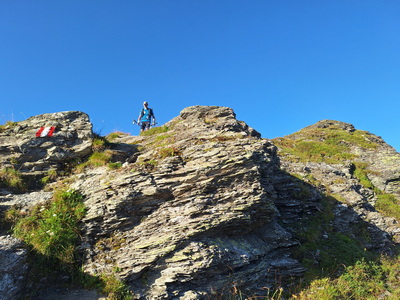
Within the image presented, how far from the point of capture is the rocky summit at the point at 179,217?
29.9 feet

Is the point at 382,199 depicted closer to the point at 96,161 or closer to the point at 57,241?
the point at 96,161

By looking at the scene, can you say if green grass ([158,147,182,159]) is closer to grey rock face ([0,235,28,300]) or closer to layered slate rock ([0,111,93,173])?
layered slate rock ([0,111,93,173])

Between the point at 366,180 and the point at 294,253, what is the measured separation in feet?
60.2

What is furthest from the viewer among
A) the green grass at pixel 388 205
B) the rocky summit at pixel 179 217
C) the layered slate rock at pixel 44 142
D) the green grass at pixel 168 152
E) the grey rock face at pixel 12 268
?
the green grass at pixel 388 205

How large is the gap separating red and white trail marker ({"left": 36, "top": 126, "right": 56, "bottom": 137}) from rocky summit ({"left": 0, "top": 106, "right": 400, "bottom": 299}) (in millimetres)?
159

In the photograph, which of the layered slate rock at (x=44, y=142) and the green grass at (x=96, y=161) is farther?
the green grass at (x=96, y=161)

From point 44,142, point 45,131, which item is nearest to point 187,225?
point 44,142

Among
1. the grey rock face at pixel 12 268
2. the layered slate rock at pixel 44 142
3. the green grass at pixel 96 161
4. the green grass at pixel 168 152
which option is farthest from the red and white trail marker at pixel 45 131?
the grey rock face at pixel 12 268

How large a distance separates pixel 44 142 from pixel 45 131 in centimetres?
82

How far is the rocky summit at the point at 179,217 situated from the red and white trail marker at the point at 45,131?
16cm

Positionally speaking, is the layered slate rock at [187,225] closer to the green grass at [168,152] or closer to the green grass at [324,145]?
the green grass at [168,152]

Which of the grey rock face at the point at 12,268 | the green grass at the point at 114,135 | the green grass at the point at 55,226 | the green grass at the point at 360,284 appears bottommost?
the green grass at the point at 360,284

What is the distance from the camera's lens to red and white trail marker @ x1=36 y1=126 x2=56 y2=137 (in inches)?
575

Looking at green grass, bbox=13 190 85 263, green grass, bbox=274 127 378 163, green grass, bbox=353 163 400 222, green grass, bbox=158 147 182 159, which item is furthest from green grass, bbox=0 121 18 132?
green grass, bbox=353 163 400 222
